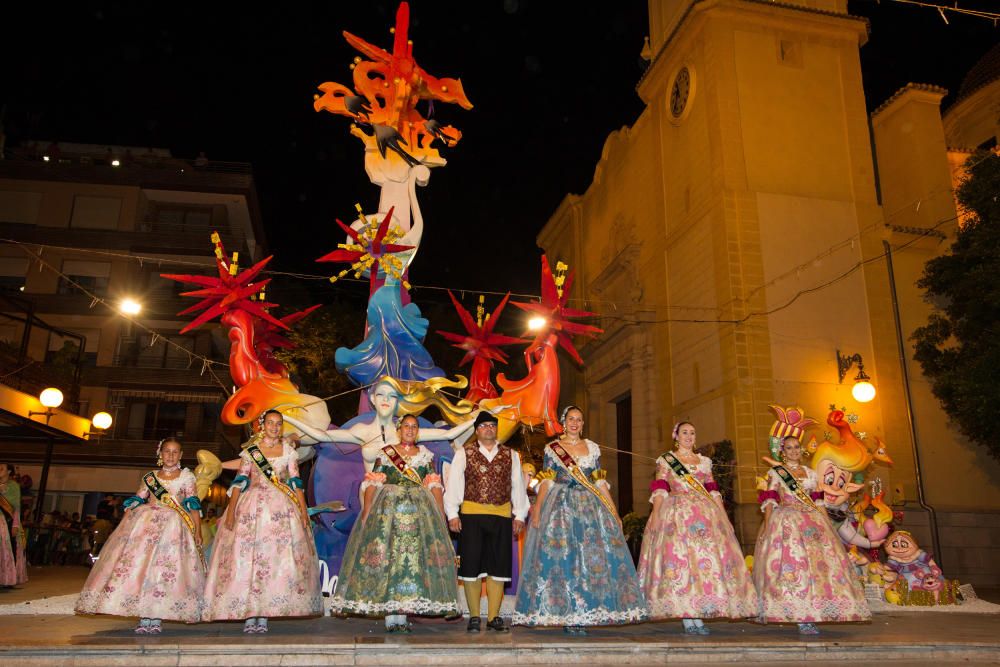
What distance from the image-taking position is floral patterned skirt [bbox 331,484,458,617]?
6340 mm

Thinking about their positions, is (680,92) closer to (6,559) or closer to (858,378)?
(858,378)

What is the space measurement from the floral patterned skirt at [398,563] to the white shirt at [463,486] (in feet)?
0.59

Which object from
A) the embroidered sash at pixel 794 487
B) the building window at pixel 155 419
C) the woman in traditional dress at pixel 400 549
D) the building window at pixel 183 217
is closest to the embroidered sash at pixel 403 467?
the woman in traditional dress at pixel 400 549

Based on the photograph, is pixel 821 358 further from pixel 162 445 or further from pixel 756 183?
pixel 162 445

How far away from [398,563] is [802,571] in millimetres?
3384

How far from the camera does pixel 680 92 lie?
70.6 ft

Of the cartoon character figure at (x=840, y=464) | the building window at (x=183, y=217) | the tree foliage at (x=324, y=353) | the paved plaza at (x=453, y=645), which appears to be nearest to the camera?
the paved plaza at (x=453, y=645)

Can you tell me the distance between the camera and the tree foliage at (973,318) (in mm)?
14758

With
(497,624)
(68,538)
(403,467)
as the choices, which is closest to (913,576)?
(497,624)

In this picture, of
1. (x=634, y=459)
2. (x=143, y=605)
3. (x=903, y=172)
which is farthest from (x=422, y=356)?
(x=903, y=172)

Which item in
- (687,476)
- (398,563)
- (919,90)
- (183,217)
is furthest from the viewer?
(183,217)

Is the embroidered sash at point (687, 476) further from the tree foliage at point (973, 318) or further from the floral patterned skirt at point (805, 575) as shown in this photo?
the tree foliage at point (973, 318)

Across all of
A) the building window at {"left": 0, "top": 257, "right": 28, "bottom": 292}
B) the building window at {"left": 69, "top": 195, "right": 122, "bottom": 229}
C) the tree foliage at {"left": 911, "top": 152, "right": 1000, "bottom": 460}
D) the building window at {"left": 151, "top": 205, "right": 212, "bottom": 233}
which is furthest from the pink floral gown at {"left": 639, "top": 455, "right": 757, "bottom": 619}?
the building window at {"left": 0, "top": 257, "right": 28, "bottom": 292}

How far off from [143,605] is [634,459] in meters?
17.5
